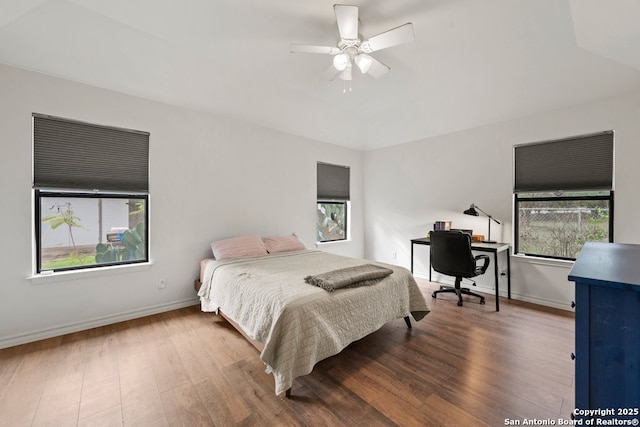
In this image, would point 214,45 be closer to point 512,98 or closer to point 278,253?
point 278,253

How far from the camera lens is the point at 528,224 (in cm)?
348

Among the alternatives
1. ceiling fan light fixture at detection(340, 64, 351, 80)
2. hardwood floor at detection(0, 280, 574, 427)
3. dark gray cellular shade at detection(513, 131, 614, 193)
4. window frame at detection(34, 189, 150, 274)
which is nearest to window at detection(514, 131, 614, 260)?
dark gray cellular shade at detection(513, 131, 614, 193)

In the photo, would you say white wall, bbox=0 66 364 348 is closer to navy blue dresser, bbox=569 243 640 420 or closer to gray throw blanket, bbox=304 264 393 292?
gray throw blanket, bbox=304 264 393 292

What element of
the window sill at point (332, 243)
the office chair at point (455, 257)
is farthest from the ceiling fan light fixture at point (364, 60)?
the window sill at point (332, 243)

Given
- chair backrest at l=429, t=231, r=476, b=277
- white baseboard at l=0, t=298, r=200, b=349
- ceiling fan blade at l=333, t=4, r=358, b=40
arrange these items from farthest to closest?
chair backrest at l=429, t=231, r=476, b=277 < white baseboard at l=0, t=298, r=200, b=349 < ceiling fan blade at l=333, t=4, r=358, b=40

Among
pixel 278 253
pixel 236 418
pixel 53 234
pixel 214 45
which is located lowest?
pixel 236 418

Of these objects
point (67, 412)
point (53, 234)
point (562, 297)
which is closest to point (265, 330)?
point (67, 412)

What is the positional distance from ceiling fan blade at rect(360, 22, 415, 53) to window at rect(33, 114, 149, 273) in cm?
260

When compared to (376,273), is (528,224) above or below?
above

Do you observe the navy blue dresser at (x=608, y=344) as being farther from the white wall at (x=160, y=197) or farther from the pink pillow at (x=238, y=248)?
the white wall at (x=160, y=197)

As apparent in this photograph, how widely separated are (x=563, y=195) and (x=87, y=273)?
18.1ft

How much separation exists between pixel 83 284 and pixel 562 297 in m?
5.38

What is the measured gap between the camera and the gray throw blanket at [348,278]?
6.79ft

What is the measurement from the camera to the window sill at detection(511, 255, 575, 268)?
3.11 meters
